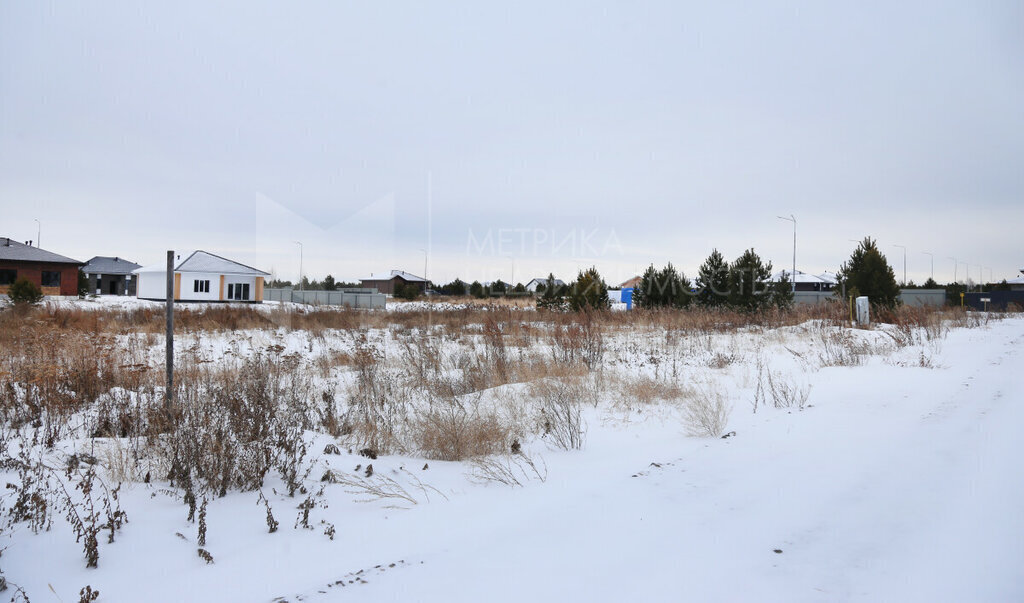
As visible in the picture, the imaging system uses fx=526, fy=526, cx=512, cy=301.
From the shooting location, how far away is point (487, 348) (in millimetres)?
9984

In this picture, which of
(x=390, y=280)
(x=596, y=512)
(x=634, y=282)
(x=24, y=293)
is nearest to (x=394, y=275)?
(x=390, y=280)

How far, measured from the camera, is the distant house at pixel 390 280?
279 feet

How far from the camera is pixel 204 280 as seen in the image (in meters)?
40.1

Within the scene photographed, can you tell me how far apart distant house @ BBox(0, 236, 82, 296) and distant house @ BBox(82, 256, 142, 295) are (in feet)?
28.9

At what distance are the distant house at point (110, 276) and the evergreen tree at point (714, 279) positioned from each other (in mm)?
54450

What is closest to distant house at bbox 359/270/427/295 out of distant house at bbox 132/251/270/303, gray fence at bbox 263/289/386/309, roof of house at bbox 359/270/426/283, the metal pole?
roof of house at bbox 359/270/426/283

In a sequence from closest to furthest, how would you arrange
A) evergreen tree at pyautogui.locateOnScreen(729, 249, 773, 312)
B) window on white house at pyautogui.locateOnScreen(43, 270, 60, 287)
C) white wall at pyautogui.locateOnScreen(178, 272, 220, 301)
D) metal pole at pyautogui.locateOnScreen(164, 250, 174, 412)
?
metal pole at pyautogui.locateOnScreen(164, 250, 174, 412), evergreen tree at pyautogui.locateOnScreen(729, 249, 773, 312), white wall at pyautogui.locateOnScreen(178, 272, 220, 301), window on white house at pyautogui.locateOnScreen(43, 270, 60, 287)

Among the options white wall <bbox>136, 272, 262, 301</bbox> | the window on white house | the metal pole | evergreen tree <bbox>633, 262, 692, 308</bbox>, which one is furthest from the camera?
the window on white house

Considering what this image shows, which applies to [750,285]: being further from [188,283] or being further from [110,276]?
[110,276]

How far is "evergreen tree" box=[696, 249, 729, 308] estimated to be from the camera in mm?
22984

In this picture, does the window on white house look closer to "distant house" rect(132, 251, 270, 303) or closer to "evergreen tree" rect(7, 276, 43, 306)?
"distant house" rect(132, 251, 270, 303)

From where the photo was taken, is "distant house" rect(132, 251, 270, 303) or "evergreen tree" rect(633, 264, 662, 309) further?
"distant house" rect(132, 251, 270, 303)

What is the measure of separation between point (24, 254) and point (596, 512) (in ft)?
180

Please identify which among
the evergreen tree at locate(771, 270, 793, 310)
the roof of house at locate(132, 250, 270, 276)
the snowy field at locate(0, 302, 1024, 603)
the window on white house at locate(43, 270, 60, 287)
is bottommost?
the snowy field at locate(0, 302, 1024, 603)
